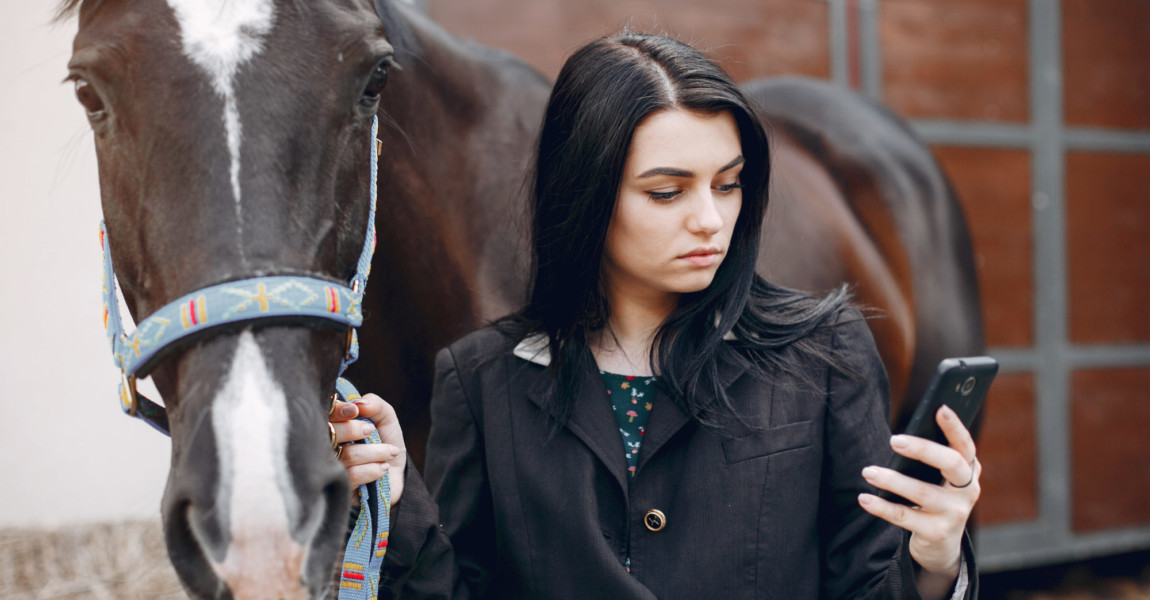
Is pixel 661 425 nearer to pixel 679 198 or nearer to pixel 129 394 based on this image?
pixel 679 198

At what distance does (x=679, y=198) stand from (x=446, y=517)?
555mm

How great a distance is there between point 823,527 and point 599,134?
0.62m

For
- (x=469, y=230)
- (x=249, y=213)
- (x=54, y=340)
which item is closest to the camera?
(x=249, y=213)

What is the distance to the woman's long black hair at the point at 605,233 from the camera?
1086mm

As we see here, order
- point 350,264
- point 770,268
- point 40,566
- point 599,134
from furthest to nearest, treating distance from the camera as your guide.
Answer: point 40,566, point 770,268, point 599,134, point 350,264

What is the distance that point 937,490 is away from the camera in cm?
81

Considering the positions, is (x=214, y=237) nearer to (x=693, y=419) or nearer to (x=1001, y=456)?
(x=693, y=419)

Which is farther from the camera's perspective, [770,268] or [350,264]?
[770,268]

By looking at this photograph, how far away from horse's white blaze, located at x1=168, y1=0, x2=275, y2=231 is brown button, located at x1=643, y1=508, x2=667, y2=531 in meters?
0.63

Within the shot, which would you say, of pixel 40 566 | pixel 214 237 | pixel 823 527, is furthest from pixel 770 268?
pixel 40 566

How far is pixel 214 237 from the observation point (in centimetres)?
81

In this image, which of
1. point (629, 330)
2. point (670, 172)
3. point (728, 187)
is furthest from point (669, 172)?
point (629, 330)

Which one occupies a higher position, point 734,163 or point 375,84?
point 375,84

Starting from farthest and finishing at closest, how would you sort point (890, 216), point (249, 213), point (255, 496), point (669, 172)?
point (890, 216) < point (669, 172) < point (249, 213) < point (255, 496)
